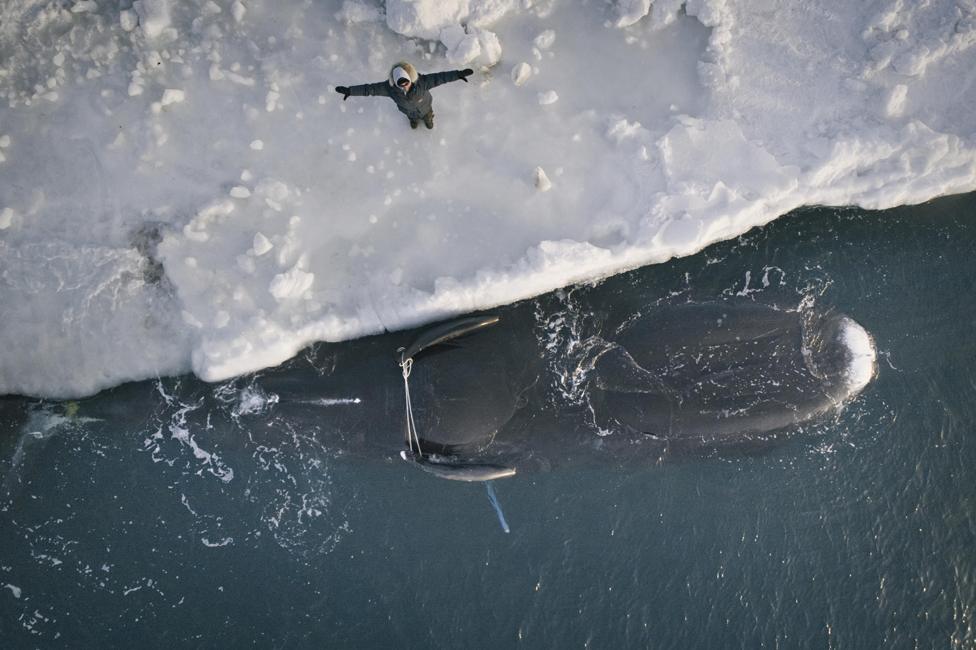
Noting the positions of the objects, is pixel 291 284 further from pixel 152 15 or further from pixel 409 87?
pixel 152 15

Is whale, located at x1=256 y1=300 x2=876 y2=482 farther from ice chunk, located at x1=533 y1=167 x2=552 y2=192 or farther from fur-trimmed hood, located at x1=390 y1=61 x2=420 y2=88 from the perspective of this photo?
fur-trimmed hood, located at x1=390 y1=61 x2=420 y2=88

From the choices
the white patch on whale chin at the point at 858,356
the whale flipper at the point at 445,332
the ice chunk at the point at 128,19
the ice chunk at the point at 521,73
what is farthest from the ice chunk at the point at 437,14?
the white patch on whale chin at the point at 858,356

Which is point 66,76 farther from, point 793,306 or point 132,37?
point 793,306

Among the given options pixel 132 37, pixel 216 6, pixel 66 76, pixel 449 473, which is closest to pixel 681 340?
pixel 449 473

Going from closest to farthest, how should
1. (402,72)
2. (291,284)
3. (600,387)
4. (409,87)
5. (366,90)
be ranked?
(402,72) → (409,87) → (366,90) → (291,284) → (600,387)

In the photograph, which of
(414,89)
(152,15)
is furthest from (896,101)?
(152,15)

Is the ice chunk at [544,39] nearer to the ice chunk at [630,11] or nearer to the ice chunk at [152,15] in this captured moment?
the ice chunk at [630,11]

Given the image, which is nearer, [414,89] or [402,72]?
[402,72]

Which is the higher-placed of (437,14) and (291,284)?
(437,14)
